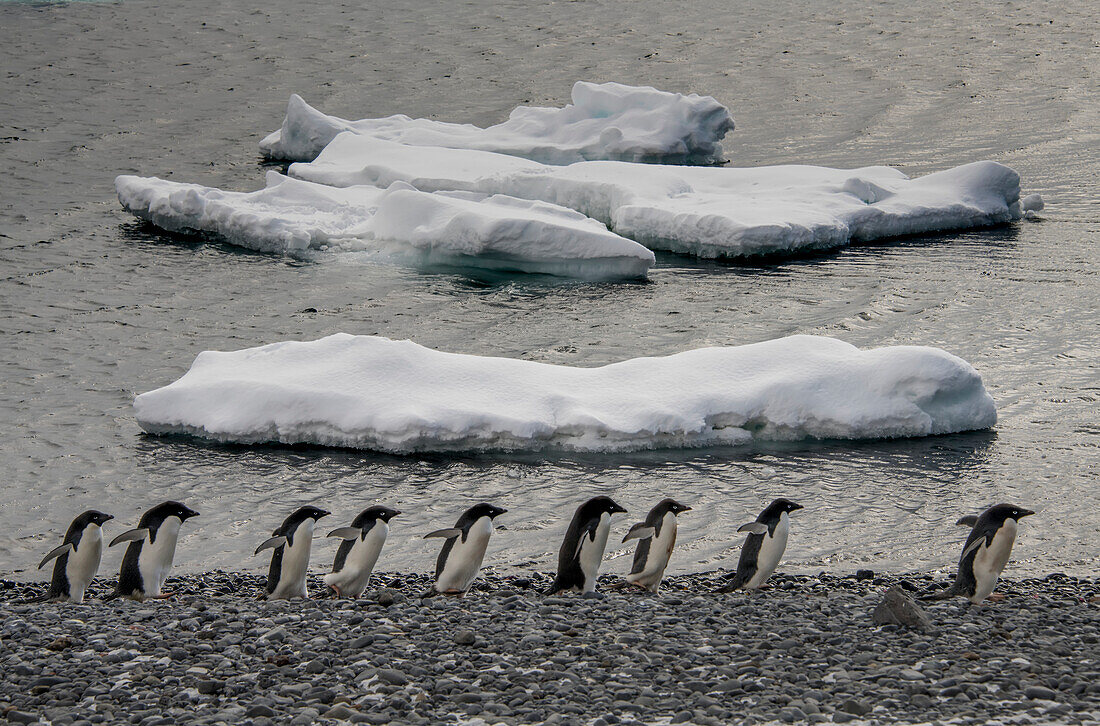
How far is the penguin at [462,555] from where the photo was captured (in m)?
7.36

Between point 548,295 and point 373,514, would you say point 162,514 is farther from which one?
point 548,295

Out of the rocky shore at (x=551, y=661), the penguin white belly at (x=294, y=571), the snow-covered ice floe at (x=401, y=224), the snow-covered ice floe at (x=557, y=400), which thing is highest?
the snow-covered ice floe at (x=401, y=224)

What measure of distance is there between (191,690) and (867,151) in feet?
65.2

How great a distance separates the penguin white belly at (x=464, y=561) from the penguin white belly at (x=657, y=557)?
97cm

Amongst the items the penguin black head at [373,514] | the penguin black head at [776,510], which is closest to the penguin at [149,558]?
the penguin black head at [373,514]

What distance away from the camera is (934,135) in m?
24.3

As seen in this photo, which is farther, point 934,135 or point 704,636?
point 934,135

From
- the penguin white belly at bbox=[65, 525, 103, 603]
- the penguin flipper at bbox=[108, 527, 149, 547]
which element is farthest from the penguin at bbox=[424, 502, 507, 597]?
the penguin white belly at bbox=[65, 525, 103, 603]

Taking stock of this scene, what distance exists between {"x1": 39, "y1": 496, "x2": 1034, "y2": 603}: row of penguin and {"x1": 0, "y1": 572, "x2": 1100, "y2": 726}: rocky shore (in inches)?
8.5

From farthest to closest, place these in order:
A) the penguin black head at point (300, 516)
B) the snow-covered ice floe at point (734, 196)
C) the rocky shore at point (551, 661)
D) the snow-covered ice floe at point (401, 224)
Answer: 1. the snow-covered ice floe at point (734, 196)
2. the snow-covered ice floe at point (401, 224)
3. the penguin black head at point (300, 516)
4. the rocky shore at point (551, 661)

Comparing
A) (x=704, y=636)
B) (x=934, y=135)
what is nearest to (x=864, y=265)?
(x=934, y=135)

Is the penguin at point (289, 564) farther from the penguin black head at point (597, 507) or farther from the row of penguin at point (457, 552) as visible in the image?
the penguin black head at point (597, 507)

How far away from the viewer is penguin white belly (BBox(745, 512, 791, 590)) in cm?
754

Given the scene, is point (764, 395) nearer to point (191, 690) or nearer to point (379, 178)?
point (191, 690)
